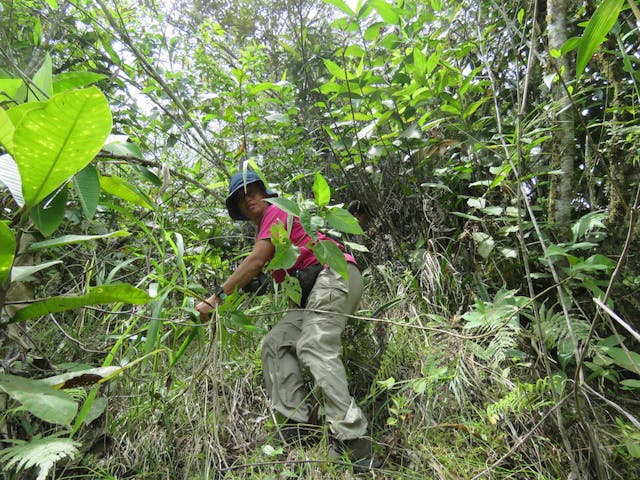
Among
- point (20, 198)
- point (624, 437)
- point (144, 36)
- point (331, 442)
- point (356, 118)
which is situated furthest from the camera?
point (144, 36)

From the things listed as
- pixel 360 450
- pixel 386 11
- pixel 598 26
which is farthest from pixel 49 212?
pixel 386 11

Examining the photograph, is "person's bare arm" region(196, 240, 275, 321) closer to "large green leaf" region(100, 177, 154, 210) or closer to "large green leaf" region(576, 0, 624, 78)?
"large green leaf" region(100, 177, 154, 210)

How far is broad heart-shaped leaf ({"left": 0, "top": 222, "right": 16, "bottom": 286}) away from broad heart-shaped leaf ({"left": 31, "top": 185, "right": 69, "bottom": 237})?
0.05m

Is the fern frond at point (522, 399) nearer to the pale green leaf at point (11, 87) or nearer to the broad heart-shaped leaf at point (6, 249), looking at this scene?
the broad heart-shaped leaf at point (6, 249)

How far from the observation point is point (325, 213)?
126 cm

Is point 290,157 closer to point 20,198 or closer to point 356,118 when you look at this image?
point 356,118

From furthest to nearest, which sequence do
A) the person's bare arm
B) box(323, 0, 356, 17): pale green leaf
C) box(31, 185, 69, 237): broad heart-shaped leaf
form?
the person's bare arm
box(323, 0, 356, 17): pale green leaf
box(31, 185, 69, 237): broad heart-shaped leaf

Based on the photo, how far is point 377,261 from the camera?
2762 millimetres

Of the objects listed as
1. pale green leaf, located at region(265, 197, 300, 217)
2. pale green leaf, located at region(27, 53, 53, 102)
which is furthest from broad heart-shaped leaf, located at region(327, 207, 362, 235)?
pale green leaf, located at region(27, 53, 53, 102)

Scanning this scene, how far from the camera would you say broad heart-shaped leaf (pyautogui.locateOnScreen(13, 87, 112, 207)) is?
0.62 m

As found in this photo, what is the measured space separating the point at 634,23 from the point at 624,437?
1.95 m

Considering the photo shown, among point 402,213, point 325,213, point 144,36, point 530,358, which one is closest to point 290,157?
point 402,213

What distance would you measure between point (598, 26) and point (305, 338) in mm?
1748

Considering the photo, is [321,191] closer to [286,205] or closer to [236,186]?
[286,205]
